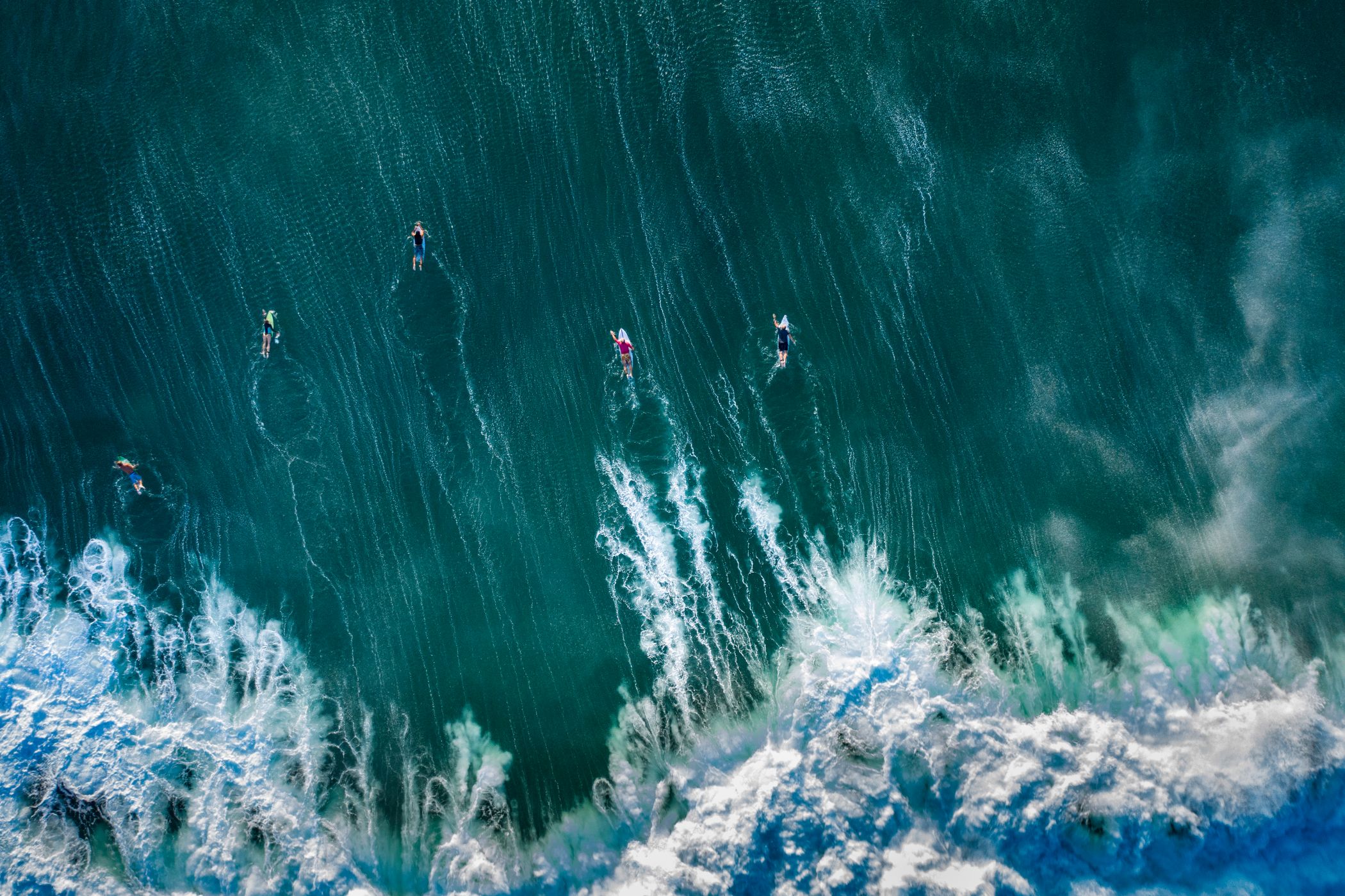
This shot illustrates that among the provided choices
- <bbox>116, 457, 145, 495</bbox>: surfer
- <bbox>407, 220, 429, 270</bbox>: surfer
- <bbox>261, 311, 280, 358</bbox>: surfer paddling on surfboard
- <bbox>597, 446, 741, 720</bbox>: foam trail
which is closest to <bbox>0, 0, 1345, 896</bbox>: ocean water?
<bbox>597, 446, 741, 720</bbox>: foam trail

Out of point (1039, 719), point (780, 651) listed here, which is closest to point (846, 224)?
point (780, 651)

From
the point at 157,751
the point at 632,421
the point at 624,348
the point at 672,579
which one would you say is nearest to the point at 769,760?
the point at 672,579

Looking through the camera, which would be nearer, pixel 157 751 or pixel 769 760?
pixel 769 760

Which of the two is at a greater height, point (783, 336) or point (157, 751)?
point (783, 336)

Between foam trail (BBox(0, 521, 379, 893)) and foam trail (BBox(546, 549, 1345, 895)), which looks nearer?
foam trail (BBox(546, 549, 1345, 895))

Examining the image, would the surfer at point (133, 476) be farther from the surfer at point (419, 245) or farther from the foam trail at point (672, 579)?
the foam trail at point (672, 579)

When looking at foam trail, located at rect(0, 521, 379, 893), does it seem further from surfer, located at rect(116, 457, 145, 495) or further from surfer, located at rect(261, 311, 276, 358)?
surfer, located at rect(261, 311, 276, 358)

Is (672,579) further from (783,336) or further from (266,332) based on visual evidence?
(266,332)

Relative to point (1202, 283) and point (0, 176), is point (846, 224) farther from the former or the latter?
point (0, 176)
